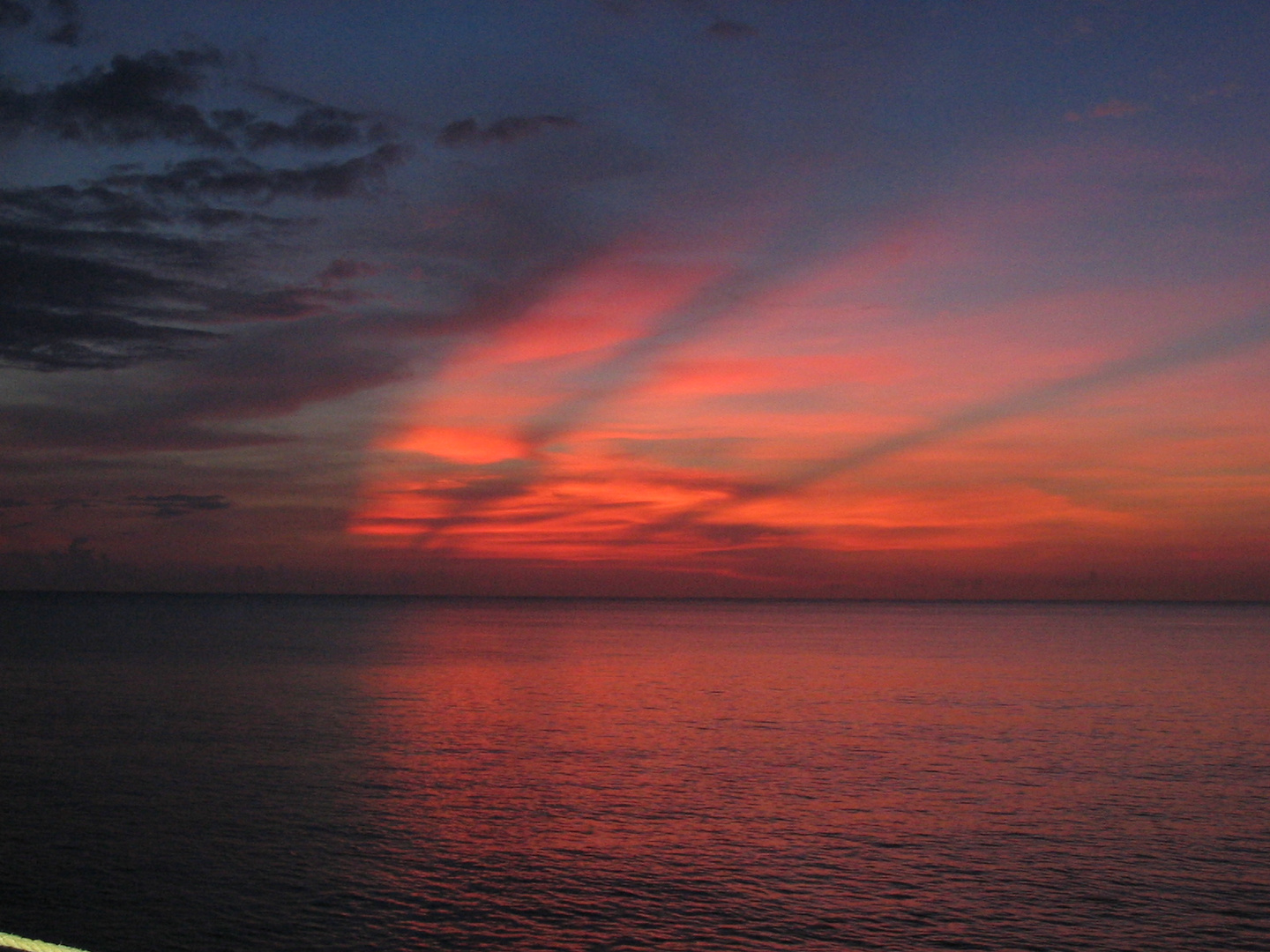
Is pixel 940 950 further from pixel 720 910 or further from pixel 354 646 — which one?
pixel 354 646

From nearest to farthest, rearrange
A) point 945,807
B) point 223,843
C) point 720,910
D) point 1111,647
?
point 720,910, point 223,843, point 945,807, point 1111,647

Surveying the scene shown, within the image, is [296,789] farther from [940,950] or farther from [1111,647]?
[1111,647]

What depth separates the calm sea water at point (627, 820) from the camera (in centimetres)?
3095

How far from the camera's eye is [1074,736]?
6625cm

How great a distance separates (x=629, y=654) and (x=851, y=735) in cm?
8699

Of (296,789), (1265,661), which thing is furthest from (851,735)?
(1265,661)

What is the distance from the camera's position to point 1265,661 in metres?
141

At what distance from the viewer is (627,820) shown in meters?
42.9

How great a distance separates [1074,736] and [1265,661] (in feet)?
307

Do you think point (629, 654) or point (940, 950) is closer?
point (940, 950)

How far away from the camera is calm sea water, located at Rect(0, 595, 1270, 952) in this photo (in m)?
31.0

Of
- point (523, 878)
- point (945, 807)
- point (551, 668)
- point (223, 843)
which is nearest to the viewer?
point (523, 878)

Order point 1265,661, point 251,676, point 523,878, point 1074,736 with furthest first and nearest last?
point 1265,661 → point 251,676 → point 1074,736 → point 523,878

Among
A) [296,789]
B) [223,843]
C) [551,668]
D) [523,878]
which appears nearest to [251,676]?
[551,668]
